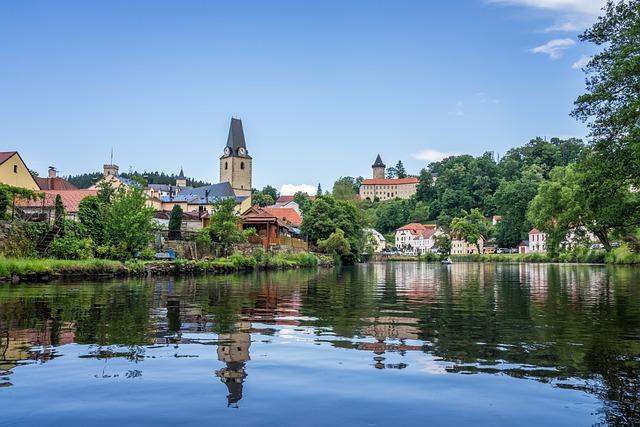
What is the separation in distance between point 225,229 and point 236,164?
73332mm

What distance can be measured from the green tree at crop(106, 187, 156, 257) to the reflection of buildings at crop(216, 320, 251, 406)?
97.7 ft

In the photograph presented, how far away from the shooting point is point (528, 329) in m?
12.2

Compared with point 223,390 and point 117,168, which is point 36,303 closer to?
point 223,390

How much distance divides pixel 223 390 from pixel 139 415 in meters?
1.24

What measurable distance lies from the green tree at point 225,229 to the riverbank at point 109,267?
9.66 ft

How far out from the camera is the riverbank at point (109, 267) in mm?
28516

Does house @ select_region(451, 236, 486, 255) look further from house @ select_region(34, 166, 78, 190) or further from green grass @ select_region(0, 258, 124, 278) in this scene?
green grass @ select_region(0, 258, 124, 278)

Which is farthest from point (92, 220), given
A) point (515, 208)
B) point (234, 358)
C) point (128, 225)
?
point (515, 208)

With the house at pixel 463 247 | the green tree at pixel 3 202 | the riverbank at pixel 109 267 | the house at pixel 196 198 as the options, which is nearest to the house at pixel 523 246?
the house at pixel 463 247

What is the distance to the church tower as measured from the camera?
125 metres

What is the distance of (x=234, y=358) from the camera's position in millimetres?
8766

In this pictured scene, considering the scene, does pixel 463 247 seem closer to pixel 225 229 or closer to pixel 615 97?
pixel 225 229

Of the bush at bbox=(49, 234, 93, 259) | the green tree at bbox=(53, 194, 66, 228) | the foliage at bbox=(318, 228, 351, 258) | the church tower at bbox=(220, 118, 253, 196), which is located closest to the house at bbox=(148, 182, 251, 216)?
the foliage at bbox=(318, 228, 351, 258)

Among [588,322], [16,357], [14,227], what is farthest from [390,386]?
[14,227]
